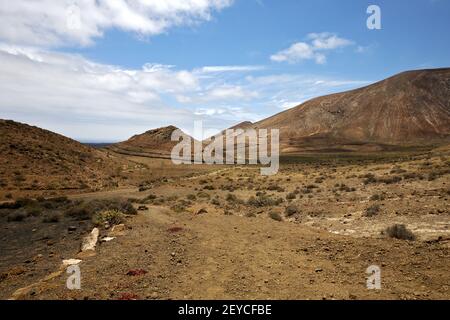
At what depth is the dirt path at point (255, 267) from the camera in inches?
302

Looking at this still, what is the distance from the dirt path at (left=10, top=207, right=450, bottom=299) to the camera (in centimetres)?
767

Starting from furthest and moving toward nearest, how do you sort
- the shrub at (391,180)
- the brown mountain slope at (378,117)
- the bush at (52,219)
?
the brown mountain slope at (378,117), the shrub at (391,180), the bush at (52,219)

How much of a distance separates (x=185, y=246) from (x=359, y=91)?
154 meters

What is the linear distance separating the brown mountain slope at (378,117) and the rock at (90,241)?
103 meters

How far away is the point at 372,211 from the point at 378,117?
4812 inches

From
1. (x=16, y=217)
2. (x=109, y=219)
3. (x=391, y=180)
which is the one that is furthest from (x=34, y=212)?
(x=391, y=180)

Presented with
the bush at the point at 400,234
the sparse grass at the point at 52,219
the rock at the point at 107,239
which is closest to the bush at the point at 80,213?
the sparse grass at the point at 52,219

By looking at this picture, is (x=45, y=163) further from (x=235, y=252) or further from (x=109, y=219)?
(x=235, y=252)

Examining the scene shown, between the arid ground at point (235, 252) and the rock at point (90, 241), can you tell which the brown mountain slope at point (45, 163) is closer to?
the arid ground at point (235, 252)

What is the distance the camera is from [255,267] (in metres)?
9.38

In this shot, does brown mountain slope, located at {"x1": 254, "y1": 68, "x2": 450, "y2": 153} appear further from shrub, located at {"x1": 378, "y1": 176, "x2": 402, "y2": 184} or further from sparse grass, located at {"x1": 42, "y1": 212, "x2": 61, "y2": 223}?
sparse grass, located at {"x1": 42, "y1": 212, "x2": 61, "y2": 223}

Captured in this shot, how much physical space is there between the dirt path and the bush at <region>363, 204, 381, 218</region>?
4876 millimetres

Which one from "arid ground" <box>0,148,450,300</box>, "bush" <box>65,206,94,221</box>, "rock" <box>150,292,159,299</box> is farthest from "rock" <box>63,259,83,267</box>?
"bush" <box>65,206,94,221</box>
